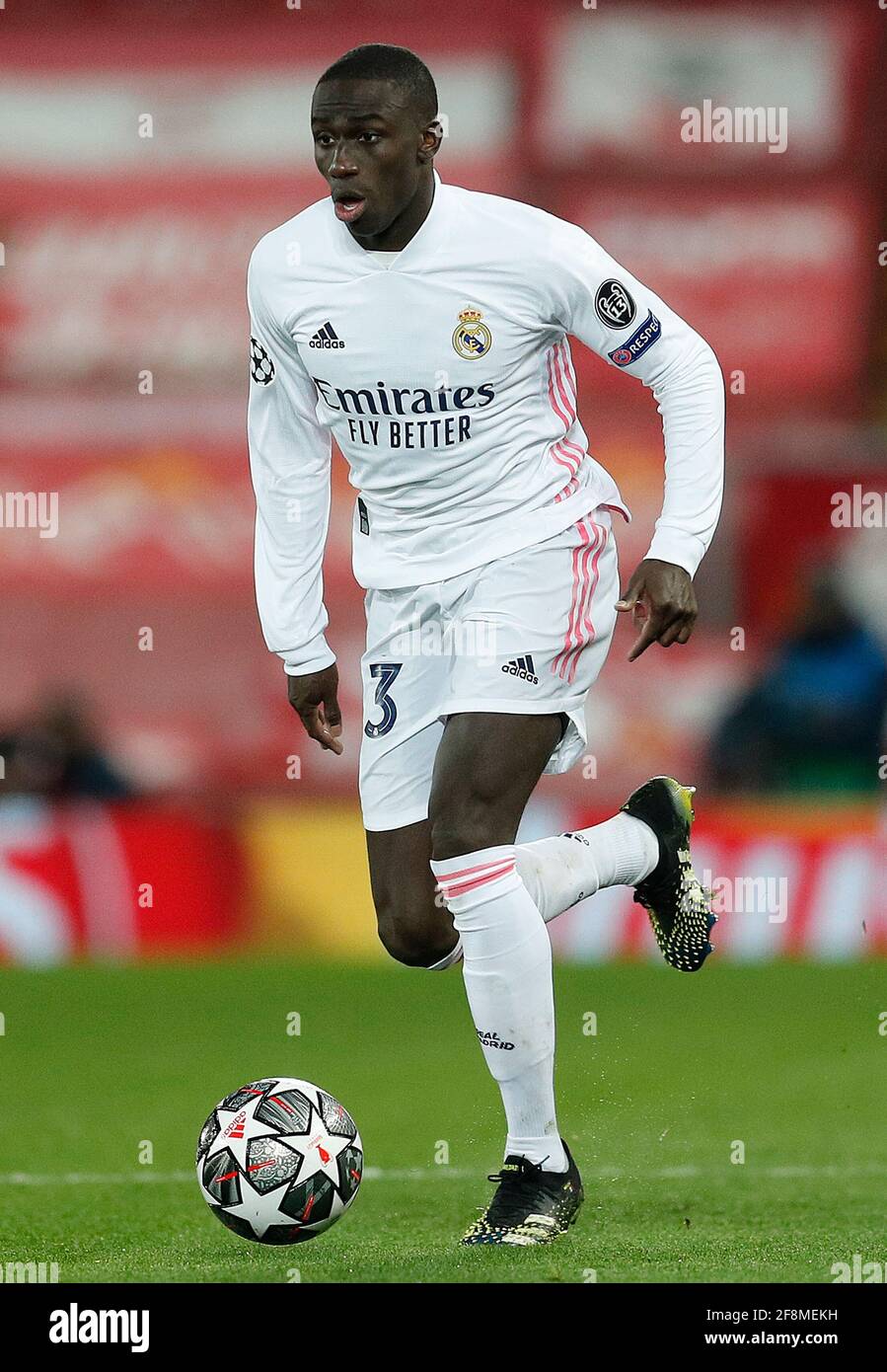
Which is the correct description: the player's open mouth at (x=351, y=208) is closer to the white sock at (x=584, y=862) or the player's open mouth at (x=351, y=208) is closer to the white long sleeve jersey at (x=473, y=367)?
the white long sleeve jersey at (x=473, y=367)

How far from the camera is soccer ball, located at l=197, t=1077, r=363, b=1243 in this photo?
492 centimetres

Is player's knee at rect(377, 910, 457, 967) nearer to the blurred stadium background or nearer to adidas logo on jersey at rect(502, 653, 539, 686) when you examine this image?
adidas logo on jersey at rect(502, 653, 539, 686)

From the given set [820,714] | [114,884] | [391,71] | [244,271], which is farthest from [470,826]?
[244,271]

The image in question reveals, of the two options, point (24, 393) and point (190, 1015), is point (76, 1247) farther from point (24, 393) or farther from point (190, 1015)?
point (24, 393)

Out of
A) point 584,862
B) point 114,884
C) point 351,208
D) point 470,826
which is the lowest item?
point 114,884

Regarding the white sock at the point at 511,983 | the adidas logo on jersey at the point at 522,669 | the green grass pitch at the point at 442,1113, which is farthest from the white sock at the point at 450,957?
the adidas logo on jersey at the point at 522,669

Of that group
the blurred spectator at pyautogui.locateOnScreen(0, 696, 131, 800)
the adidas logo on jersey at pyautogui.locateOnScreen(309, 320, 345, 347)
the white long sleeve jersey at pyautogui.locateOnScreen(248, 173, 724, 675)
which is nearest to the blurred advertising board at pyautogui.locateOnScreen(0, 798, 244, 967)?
the blurred spectator at pyautogui.locateOnScreen(0, 696, 131, 800)

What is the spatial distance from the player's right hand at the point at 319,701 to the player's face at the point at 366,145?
121 cm

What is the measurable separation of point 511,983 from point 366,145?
1915 millimetres

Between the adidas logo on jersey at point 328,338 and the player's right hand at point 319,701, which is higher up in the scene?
the adidas logo on jersey at point 328,338

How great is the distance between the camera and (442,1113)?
24.3 ft

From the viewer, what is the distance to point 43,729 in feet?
43.3

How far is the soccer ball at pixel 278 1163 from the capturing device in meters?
4.92

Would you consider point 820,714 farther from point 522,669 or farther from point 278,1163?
point 278,1163
